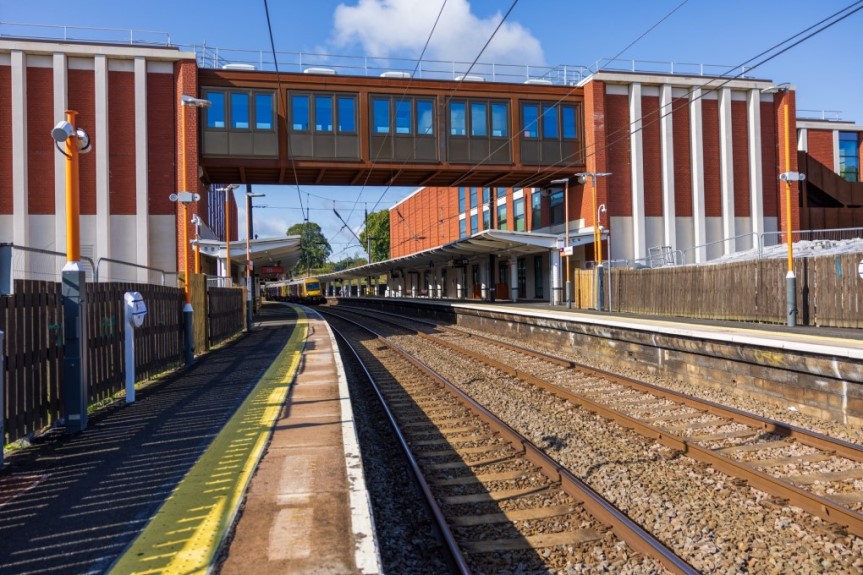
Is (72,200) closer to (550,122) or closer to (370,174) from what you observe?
(370,174)

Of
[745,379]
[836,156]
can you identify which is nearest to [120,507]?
[745,379]

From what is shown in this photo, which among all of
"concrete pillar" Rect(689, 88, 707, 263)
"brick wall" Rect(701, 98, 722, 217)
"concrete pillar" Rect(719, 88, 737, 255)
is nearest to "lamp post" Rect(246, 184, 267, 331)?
"concrete pillar" Rect(689, 88, 707, 263)

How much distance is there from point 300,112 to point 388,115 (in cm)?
452

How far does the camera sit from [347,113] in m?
31.8

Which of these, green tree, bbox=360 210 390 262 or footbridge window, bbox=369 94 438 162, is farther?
green tree, bbox=360 210 390 262

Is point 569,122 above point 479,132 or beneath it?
above

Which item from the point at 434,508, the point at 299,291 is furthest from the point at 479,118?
the point at 299,291

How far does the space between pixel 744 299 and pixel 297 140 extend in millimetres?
22150

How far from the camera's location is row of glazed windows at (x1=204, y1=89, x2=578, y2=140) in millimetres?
30781

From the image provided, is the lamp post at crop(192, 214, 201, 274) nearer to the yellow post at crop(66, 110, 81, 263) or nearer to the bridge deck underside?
the bridge deck underside

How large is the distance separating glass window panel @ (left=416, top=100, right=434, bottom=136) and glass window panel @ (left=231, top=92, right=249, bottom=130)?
876 centimetres

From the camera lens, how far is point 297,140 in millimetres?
31062

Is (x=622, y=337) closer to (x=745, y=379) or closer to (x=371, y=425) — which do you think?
(x=745, y=379)

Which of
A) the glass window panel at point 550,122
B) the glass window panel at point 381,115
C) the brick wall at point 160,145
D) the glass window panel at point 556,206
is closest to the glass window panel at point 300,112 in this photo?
the glass window panel at point 381,115
